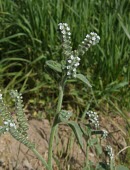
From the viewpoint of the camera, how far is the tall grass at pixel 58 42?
9.43ft

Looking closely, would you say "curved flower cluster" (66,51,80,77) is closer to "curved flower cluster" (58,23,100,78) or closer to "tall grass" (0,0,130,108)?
"curved flower cluster" (58,23,100,78)

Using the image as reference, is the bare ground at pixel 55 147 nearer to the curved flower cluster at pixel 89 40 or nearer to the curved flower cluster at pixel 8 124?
the curved flower cluster at pixel 8 124

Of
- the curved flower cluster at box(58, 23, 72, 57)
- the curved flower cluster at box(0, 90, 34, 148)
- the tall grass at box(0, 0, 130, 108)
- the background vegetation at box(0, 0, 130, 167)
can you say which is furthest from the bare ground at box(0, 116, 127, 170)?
the curved flower cluster at box(58, 23, 72, 57)

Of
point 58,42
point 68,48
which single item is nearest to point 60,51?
point 58,42

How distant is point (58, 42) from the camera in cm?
295

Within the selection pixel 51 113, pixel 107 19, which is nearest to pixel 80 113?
pixel 51 113

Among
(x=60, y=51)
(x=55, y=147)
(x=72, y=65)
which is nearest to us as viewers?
(x=72, y=65)

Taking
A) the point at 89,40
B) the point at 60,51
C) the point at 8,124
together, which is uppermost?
the point at 60,51

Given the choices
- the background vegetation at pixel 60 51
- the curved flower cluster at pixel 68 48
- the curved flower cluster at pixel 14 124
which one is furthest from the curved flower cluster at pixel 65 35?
the background vegetation at pixel 60 51

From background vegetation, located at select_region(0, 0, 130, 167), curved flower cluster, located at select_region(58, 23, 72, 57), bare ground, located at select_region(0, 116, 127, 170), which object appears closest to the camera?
curved flower cluster, located at select_region(58, 23, 72, 57)

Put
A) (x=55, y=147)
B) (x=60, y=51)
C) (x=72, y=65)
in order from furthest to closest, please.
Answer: (x=60, y=51) < (x=55, y=147) < (x=72, y=65)

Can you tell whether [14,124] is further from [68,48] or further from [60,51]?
[60,51]

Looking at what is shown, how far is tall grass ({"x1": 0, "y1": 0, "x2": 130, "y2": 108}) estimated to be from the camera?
9.43ft

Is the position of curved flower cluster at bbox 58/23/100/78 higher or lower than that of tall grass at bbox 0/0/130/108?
lower
